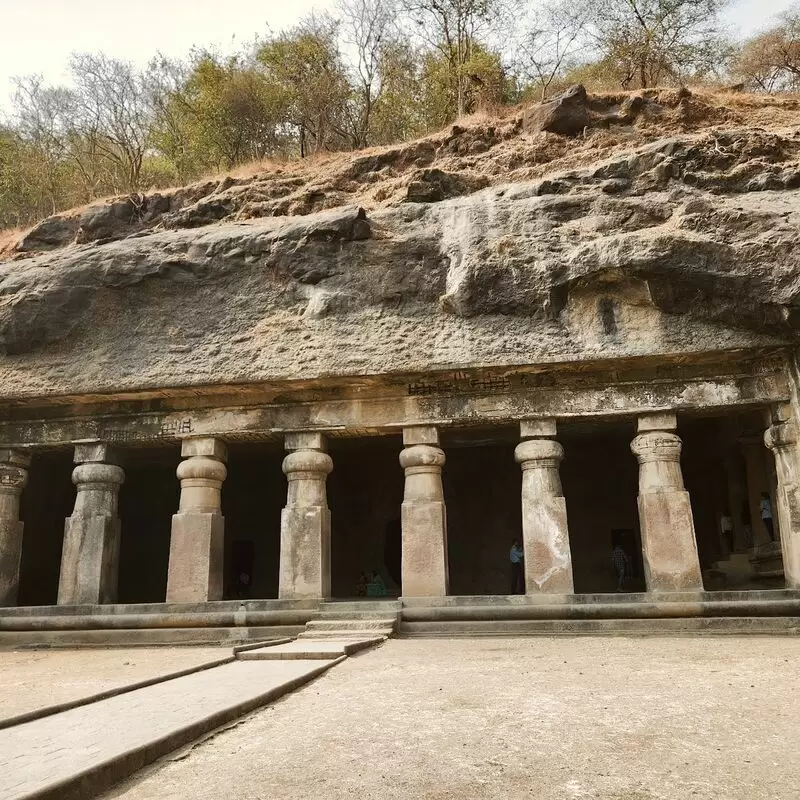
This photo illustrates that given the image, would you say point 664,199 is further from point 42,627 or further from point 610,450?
point 42,627

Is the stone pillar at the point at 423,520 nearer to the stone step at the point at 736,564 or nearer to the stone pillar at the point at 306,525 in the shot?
the stone pillar at the point at 306,525

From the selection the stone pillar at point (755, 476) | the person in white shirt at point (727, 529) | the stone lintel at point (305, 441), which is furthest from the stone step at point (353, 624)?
the person in white shirt at point (727, 529)

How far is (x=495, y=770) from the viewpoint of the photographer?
2475 millimetres

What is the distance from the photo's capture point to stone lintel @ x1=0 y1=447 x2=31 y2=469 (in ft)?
31.8

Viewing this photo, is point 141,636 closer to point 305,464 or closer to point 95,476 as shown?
point 95,476

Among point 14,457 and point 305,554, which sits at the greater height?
point 14,457

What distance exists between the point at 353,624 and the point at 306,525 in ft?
6.16

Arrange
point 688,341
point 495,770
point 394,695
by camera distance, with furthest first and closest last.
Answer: point 688,341
point 394,695
point 495,770

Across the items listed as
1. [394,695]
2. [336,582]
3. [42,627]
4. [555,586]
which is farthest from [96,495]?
[394,695]

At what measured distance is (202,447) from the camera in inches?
367

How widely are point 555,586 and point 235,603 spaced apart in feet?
12.8

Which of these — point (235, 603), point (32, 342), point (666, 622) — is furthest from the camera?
point (32, 342)

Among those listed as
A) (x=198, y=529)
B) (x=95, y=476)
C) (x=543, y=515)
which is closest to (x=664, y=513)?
(x=543, y=515)

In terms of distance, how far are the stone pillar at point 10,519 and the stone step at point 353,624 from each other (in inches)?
185
